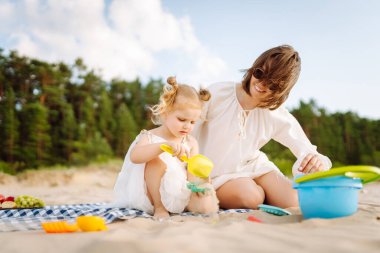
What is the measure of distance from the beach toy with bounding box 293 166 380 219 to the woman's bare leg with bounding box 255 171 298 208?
2.70 feet

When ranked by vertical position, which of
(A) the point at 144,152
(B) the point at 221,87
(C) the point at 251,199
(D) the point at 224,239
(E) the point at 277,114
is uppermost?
(B) the point at 221,87

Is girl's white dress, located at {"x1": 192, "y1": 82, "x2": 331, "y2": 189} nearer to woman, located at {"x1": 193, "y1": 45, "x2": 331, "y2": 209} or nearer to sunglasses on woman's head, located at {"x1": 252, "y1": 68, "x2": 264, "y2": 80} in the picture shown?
woman, located at {"x1": 193, "y1": 45, "x2": 331, "y2": 209}

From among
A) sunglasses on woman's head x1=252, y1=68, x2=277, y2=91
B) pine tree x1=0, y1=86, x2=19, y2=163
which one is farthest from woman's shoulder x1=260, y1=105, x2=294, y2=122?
pine tree x1=0, y1=86, x2=19, y2=163

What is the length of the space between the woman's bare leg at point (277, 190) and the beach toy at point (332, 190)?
0.82 meters

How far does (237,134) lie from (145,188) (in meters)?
0.80

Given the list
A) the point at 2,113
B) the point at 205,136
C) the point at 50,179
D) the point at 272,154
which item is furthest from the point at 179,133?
the point at 2,113

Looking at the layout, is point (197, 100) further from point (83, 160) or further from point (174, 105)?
point (83, 160)

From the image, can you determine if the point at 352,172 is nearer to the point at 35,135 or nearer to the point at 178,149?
the point at 178,149

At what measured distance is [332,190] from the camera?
178 cm

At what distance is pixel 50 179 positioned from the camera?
320 inches

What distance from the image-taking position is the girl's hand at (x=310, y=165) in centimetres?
237

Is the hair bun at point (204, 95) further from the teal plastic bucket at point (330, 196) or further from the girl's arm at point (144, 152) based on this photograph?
the teal plastic bucket at point (330, 196)

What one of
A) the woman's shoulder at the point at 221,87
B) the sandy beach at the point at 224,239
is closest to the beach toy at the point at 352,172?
the sandy beach at the point at 224,239

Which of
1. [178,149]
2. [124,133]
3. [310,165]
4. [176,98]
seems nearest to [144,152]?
[178,149]
